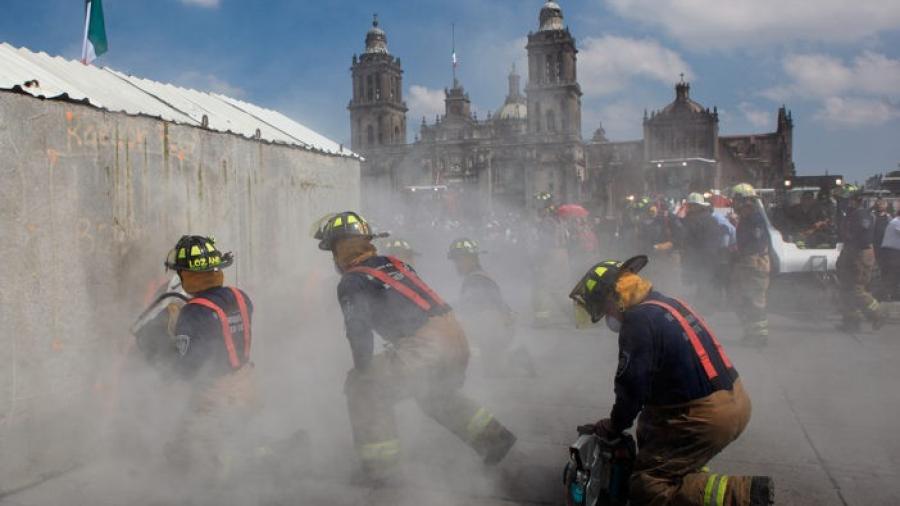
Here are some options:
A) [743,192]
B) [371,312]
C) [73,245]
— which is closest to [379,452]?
[371,312]

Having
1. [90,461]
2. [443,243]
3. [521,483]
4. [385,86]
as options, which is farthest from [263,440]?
[385,86]

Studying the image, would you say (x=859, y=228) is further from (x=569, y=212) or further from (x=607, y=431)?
(x=607, y=431)

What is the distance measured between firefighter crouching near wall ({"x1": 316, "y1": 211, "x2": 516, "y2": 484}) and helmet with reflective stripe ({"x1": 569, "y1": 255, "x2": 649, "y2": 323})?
1012 millimetres

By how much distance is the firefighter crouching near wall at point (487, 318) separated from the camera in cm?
693

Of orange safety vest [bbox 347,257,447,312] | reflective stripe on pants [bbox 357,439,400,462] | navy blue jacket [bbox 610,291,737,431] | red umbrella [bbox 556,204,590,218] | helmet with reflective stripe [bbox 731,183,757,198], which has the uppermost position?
helmet with reflective stripe [bbox 731,183,757,198]

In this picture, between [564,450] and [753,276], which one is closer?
[564,450]

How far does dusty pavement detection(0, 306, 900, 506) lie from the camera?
4.30 m

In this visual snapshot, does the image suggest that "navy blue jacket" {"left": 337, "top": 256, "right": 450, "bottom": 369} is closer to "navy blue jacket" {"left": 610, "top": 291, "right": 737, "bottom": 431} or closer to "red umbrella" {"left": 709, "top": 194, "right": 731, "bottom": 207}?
"navy blue jacket" {"left": 610, "top": 291, "right": 737, "bottom": 431}

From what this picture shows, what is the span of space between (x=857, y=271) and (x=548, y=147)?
6340cm

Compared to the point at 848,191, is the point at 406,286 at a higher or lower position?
lower

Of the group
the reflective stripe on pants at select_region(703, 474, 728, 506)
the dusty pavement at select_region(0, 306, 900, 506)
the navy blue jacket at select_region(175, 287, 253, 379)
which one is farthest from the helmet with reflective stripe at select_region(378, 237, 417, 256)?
the reflective stripe on pants at select_region(703, 474, 728, 506)

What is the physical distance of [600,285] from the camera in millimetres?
3629

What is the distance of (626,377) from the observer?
338 centimetres

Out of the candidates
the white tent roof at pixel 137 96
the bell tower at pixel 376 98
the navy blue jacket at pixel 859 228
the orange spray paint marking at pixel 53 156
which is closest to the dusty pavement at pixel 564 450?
the orange spray paint marking at pixel 53 156
